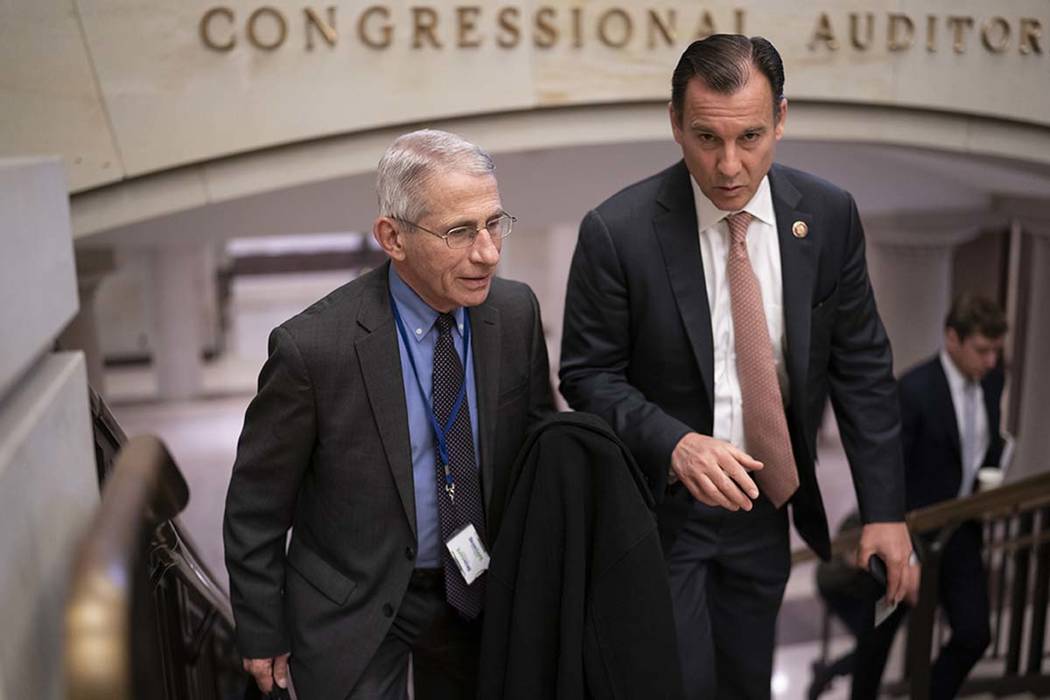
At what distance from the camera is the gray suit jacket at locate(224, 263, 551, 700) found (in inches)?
87.7

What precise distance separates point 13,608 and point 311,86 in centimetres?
332

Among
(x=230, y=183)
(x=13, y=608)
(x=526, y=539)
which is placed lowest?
(x=526, y=539)

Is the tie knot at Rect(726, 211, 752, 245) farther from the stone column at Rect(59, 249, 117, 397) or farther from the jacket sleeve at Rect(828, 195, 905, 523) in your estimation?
the stone column at Rect(59, 249, 117, 397)

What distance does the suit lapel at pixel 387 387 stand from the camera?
7.38ft

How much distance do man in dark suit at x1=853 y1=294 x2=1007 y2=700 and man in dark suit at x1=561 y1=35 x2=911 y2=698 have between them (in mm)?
2206

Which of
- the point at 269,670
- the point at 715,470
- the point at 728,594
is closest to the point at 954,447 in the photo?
the point at 728,594

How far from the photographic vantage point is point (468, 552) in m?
2.33

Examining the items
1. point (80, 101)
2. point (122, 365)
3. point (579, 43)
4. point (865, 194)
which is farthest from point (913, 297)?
point (122, 365)

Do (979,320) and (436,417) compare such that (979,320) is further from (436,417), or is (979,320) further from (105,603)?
(105,603)

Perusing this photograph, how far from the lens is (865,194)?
30.4ft

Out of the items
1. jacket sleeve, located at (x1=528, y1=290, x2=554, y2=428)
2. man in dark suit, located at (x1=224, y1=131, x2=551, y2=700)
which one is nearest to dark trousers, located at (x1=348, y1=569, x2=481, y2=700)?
man in dark suit, located at (x1=224, y1=131, x2=551, y2=700)

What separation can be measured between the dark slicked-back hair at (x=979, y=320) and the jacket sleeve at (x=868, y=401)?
2209 mm

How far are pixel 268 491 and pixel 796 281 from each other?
1.30 meters

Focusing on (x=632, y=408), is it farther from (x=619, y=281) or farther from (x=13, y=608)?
(x=13, y=608)
